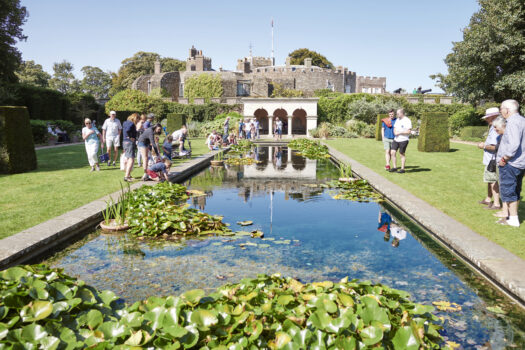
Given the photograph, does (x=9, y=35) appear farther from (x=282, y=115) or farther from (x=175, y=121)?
(x=282, y=115)

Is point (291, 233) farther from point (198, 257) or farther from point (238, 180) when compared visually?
point (238, 180)

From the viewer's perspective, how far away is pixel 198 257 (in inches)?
174

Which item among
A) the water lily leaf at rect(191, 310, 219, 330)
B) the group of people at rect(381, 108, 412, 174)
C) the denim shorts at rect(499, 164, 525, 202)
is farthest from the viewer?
the group of people at rect(381, 108, 412, 174)

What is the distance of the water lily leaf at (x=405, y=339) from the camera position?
7.41ft

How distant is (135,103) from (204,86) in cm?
1808

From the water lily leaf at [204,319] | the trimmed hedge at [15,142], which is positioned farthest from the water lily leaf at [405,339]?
the trimmed hedge at [15,142]

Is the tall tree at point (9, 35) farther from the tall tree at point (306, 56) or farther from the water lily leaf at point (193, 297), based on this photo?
the tall tree at point (306, 56)

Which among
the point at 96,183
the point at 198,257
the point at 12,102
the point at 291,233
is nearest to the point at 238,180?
the point at 96,183

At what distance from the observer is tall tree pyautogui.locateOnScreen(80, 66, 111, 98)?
72812 mm

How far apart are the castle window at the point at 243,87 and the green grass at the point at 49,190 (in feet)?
140

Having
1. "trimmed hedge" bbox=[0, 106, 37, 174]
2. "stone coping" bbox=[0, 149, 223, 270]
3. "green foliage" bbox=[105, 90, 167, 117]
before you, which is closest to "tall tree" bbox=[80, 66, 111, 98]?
"green foliage" bbox=[105, 90, 167, 117]

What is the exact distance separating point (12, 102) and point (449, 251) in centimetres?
2341

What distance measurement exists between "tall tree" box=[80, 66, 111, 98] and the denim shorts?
7658cm

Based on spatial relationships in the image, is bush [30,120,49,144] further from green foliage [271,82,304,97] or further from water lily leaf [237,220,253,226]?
green foliage [271,82,304,97]
